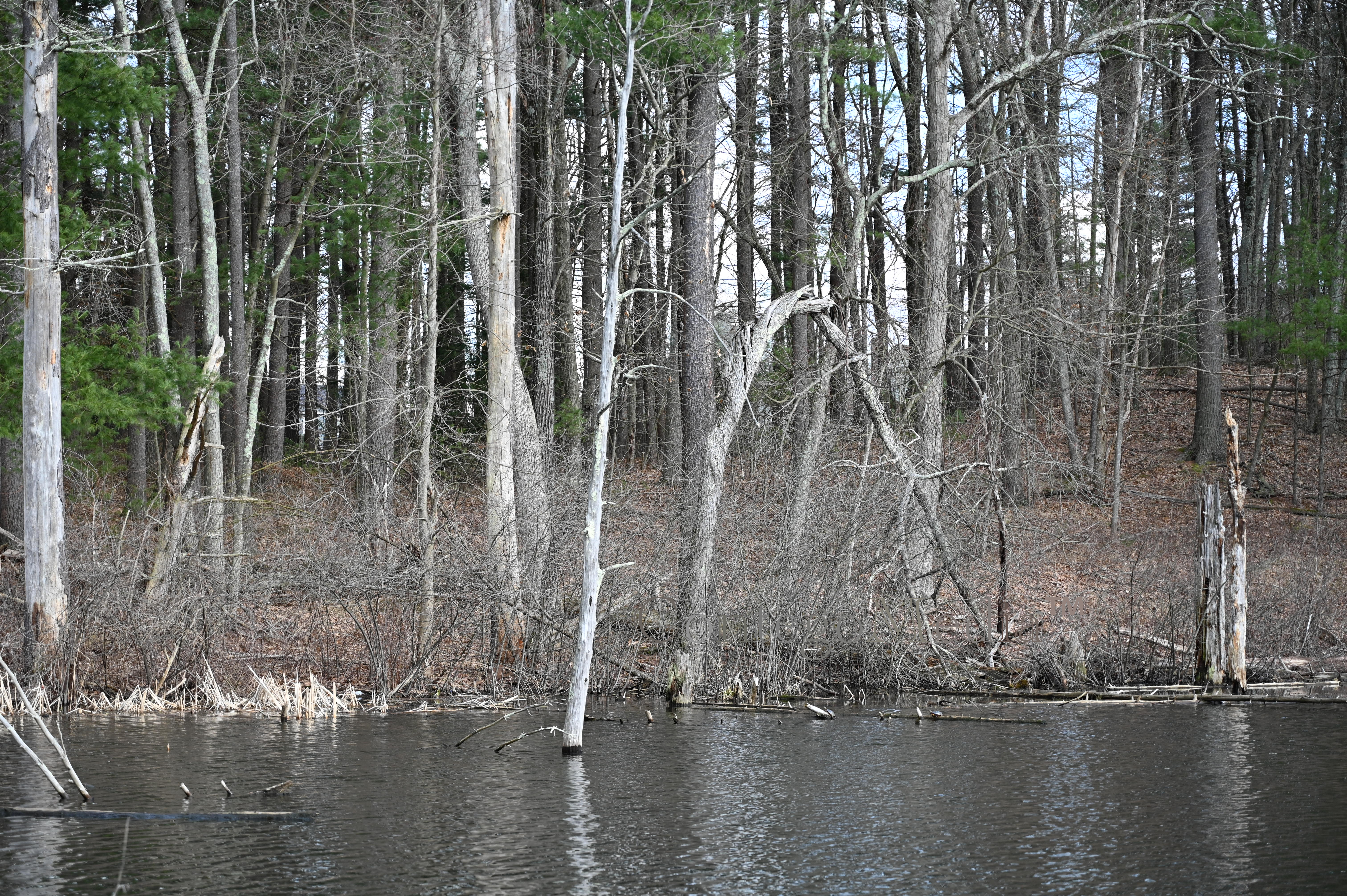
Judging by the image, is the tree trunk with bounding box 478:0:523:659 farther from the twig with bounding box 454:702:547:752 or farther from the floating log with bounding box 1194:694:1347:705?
the floating log with bounding box 1194:694:1347:705

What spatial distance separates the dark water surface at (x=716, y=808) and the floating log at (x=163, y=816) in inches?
2.6

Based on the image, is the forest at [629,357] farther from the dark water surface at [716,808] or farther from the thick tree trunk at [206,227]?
the dark water surface at [716,808]

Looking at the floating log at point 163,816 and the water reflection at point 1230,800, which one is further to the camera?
the floating log at point 163,816

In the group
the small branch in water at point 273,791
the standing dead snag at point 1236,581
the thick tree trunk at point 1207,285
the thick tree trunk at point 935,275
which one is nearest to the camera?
the small branch in water at point 273,791

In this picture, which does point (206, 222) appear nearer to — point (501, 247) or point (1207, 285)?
point (501, 247)

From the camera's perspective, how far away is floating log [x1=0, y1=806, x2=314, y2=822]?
309 inches

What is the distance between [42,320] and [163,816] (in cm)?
901

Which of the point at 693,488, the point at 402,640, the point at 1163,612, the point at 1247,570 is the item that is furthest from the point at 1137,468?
the point at 402,640

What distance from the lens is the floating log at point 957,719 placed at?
483 inches

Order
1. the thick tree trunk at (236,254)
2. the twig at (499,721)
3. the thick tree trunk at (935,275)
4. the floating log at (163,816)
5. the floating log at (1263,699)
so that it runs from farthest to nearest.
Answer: the thick tree trunk at (236,254), the thick tree trunk at (935,275), the floating log at (1263,699), the twig at (499,721), the floating log at (163,816)

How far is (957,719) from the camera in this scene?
40.3 feet

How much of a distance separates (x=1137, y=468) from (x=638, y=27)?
19.2 metres

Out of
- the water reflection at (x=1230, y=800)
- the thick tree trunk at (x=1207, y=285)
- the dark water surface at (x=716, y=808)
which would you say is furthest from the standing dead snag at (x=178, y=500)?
the thick tree trunk at (x=1207, y=285)

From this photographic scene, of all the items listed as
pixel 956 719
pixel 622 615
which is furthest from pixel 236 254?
pixel 956 719
